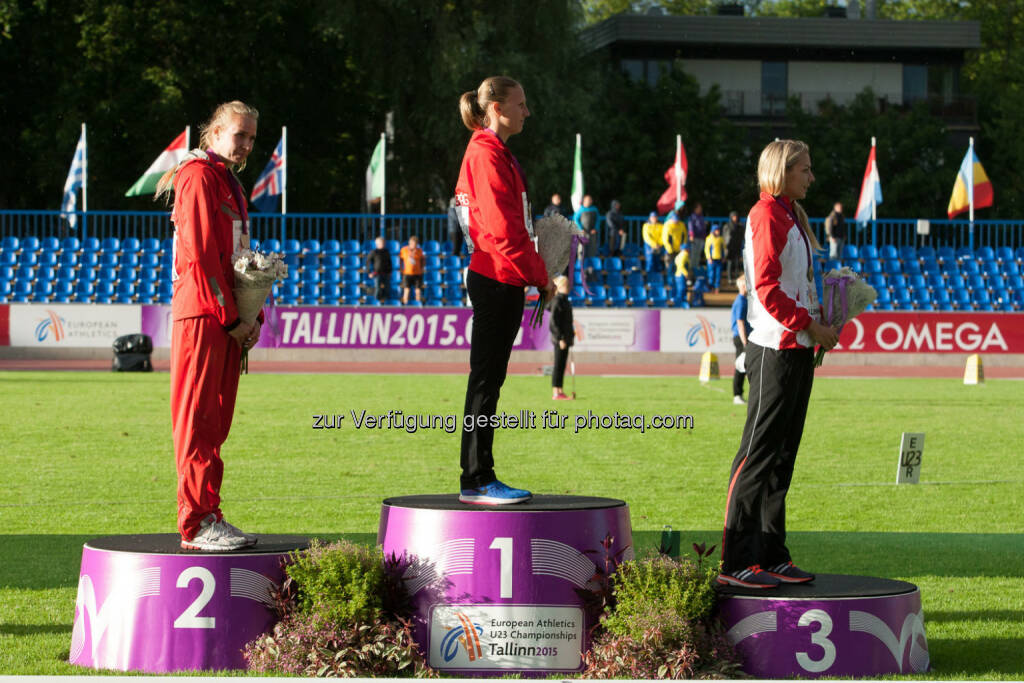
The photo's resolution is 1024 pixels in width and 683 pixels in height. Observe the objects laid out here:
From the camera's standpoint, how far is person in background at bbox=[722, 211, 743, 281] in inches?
1328

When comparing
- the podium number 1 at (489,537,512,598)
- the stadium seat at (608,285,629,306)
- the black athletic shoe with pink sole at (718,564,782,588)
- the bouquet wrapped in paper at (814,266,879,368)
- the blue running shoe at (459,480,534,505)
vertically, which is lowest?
the black athletic shoe with pink sole at (718,564,782,588)

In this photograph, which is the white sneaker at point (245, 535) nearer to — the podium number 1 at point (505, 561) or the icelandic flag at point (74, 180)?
the podium number 1 at point (505, 561)

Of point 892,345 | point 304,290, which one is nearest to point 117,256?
point 304,290

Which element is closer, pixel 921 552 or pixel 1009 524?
pixel 921 552

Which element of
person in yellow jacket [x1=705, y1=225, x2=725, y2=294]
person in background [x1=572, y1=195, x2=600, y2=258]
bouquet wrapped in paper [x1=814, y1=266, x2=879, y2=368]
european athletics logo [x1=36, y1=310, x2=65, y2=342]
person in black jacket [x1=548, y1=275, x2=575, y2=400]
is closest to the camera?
bouquet wrapped in paper [x1=814, y1=266, x2=879, y2=368]

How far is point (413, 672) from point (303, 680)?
54 centimetres

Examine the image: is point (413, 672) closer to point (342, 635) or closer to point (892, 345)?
point (342, 635)

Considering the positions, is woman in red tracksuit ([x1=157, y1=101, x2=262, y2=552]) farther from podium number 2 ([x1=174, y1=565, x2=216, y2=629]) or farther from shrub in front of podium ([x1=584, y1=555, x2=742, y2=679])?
shrub in front of podium ([x1=584, y1=555, x2=742, y2=679])

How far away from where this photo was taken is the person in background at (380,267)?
1243 inches

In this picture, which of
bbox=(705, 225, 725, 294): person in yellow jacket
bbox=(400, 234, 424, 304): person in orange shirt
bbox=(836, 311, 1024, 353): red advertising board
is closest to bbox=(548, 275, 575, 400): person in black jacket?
bbox=(400, 234, 424, 304): person in orange shirt

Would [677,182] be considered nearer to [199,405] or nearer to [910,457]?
[910,457]

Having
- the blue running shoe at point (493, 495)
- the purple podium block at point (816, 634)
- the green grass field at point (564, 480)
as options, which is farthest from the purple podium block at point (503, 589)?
the green grass field at point (564, 480)

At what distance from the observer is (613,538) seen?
585 cm

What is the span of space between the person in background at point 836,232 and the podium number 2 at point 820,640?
91.8 ft
